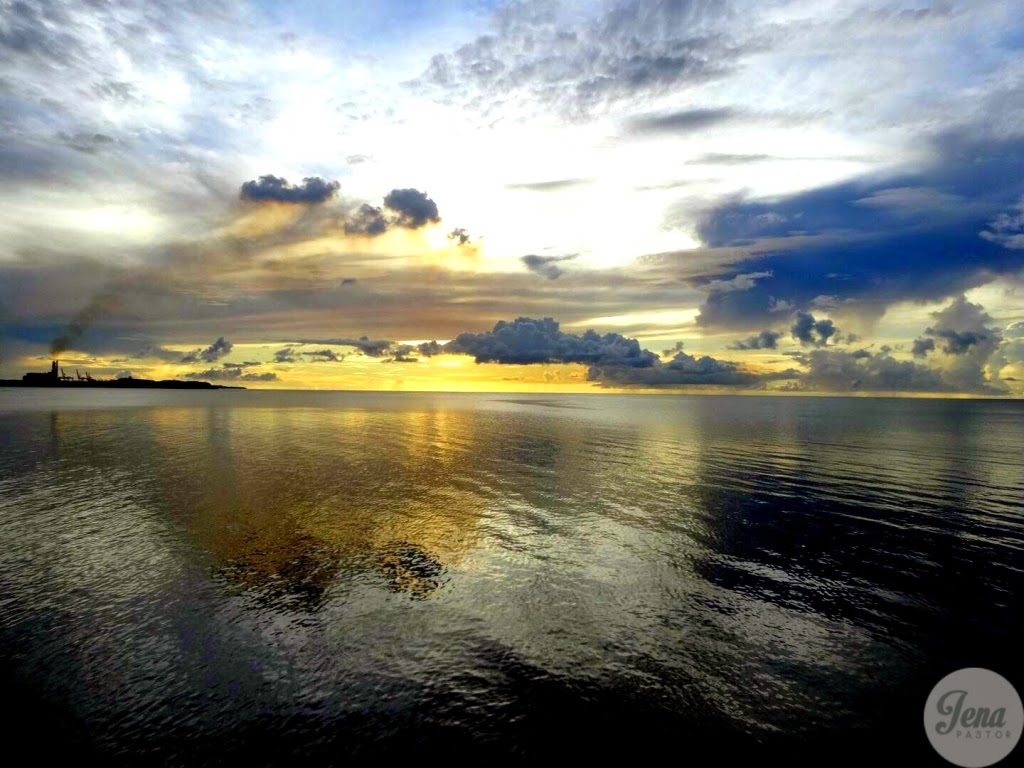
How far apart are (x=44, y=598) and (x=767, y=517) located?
42134mm

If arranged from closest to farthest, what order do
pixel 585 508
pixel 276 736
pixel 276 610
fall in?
pixel 276 736 < pixel 276 610 < pixel 585 508

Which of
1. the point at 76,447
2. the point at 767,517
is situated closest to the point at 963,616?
the point at 767,517

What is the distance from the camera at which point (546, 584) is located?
2578 cm

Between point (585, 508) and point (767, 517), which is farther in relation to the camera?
point (585, 508)

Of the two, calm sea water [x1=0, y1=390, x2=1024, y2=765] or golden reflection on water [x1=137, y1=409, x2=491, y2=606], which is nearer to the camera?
calm sea water [x1=0, y1=390, x2=1024, y2=765]

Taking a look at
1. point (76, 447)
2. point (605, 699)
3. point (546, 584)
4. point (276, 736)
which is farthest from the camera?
point (76, 447)

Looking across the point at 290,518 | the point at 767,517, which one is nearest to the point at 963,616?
the point at 767,517

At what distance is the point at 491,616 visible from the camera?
22266 mm

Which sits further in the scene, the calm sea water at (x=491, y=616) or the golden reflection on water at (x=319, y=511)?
the golden reflection on water at (x=319, y=511)

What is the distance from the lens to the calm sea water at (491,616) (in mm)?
15289

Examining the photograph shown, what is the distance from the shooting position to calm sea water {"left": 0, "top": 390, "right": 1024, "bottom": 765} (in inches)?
602

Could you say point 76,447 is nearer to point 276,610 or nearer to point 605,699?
point 276,610

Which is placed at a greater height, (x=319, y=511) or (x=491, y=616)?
(x=491, y=616)

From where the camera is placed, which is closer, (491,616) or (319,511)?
(491,616)
